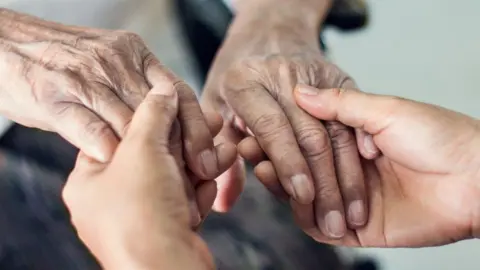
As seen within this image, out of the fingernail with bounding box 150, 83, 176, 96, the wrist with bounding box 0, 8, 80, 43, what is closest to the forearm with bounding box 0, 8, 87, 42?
the wrist with bounding box 0, 8, 80, 43

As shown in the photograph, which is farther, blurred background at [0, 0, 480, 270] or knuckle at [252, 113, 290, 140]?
blurred background at [0, 0, 480, 270]

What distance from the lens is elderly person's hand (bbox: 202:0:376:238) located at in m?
0.73

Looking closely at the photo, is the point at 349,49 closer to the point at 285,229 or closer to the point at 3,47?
the point at 285,229

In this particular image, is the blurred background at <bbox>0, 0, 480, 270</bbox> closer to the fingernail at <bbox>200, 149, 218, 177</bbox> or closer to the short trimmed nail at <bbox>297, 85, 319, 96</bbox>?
the short trimmed nail at <bbox>297, 85, 319, 96</bbox>

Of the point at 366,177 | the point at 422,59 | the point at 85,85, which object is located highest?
the point at 85,85

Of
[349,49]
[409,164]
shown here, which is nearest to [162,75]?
[409,164]

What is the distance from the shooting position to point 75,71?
69 cm

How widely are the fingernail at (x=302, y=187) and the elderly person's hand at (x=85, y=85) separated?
10 centimetres

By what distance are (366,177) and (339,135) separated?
2.4 inches

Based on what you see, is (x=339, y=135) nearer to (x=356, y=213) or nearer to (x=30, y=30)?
(x=356, y=213)

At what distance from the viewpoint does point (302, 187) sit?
715mm

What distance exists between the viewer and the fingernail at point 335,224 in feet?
2.43

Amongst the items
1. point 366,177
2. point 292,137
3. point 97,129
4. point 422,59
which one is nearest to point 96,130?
point 97,129

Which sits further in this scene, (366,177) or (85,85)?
(366,177)
